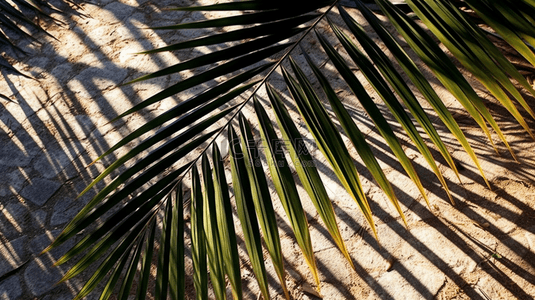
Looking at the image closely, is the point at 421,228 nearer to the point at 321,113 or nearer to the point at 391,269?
the point at 391,269

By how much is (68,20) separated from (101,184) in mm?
1508

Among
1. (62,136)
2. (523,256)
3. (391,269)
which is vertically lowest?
(523,256)

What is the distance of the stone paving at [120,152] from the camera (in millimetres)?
1578

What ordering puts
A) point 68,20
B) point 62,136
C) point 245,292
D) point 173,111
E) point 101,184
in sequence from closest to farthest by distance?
point 173,111, point 245,292, point 101,184, point 62,136, point 68,20

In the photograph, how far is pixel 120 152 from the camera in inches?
89.0

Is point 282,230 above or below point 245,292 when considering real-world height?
above

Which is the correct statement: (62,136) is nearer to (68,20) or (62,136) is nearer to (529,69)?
(68,20)

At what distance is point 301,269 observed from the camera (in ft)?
5.57

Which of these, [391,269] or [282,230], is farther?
[282,230]

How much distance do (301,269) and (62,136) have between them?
1.54 metres

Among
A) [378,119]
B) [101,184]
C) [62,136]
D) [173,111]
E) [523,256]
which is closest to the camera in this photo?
[378,119]

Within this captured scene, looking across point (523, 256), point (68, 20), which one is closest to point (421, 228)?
point (523, 256)

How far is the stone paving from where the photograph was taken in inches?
62.1

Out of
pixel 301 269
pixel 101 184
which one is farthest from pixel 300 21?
pixel 101 184
